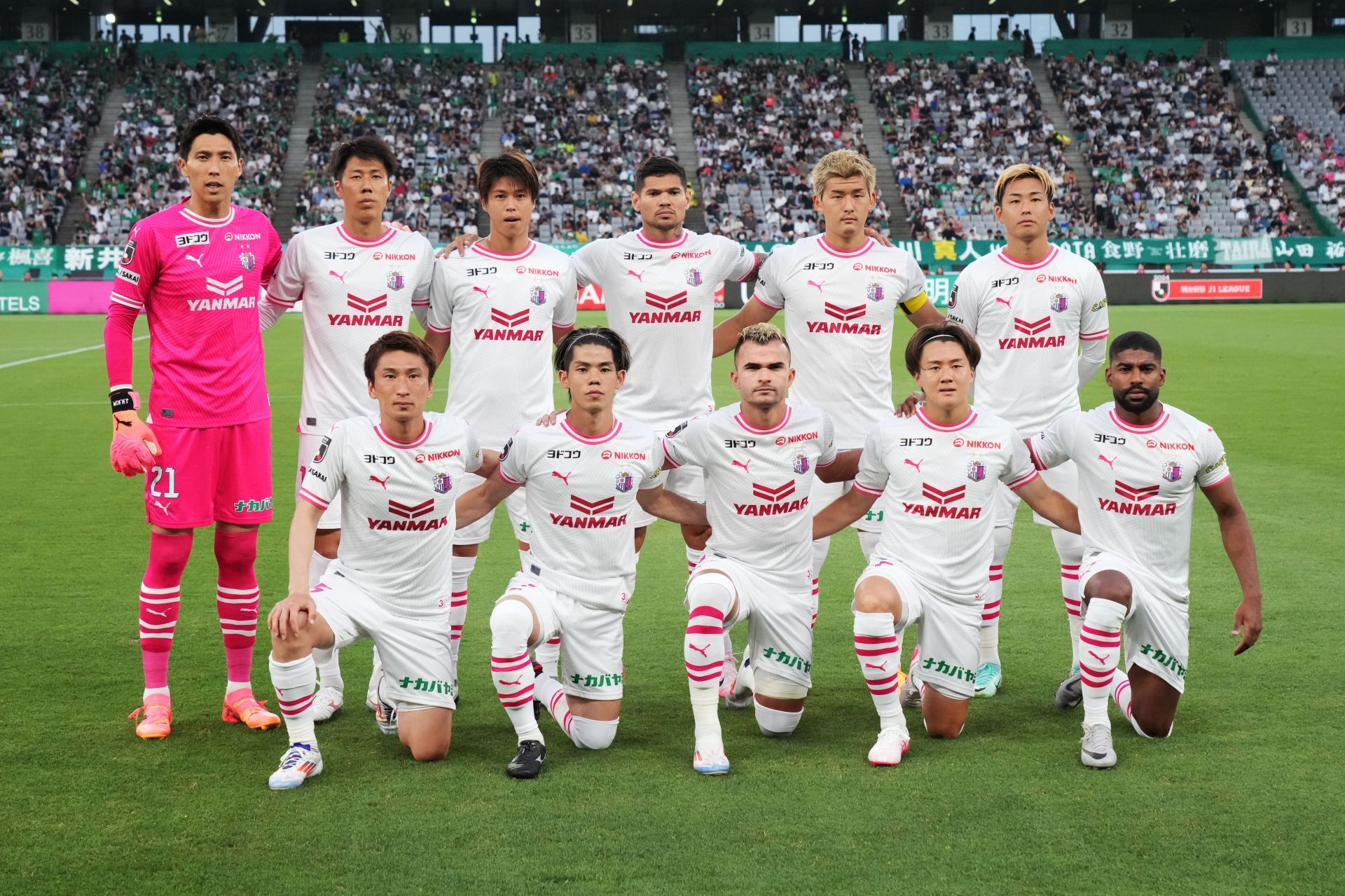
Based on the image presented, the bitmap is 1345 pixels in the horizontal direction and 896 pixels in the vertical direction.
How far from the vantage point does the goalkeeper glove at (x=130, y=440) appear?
16.4ft

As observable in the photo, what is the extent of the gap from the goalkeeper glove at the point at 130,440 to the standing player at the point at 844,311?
286 centimetres

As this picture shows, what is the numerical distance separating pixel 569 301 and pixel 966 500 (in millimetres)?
2138

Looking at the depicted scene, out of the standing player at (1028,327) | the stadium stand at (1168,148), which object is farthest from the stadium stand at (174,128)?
the standing player at (1028,327)

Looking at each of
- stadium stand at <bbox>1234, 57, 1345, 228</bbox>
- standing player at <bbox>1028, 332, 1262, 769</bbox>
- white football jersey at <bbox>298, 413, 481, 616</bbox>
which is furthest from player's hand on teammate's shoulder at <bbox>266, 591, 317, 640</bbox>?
stadium stand at <bbox>1234, 57, 1345, 228</bbox>

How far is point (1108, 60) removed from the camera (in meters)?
49.0

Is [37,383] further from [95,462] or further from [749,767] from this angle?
[749,767]

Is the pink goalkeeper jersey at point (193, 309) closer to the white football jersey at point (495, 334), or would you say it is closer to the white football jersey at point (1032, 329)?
the white football jersey at point (495, 334)

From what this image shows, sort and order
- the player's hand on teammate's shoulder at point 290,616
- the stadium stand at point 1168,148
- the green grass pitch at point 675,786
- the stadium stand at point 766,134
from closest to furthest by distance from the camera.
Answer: the green grass pitch at point 675,786 → the player's hand on teammate's shoulder at point 290,616 → the stadium stand at point 1168,148 → the stadium stand at point 766,134

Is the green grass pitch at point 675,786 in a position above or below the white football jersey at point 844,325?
below

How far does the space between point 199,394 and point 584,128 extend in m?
41.3

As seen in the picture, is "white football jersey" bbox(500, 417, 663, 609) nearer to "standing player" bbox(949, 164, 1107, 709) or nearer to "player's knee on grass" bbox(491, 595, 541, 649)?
"player's knee on grass" bbox(491, 595, 541, 649)

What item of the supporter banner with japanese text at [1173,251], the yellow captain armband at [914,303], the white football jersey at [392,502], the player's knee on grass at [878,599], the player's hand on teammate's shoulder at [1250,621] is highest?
the supporter banner with japanese text at [1173,251]

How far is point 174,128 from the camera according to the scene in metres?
43.8

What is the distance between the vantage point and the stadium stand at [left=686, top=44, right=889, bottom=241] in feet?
132
